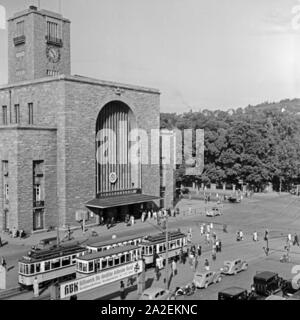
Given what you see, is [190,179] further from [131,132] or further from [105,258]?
[105,258]

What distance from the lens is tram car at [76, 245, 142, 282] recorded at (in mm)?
23434

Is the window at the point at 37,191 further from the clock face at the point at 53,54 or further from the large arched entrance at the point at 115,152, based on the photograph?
the clock face at the point at 53,54

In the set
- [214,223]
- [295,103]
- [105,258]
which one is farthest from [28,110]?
[295,103]

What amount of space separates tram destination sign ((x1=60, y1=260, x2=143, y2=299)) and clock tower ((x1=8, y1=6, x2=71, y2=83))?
31.8 m

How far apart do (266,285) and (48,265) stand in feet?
39.4


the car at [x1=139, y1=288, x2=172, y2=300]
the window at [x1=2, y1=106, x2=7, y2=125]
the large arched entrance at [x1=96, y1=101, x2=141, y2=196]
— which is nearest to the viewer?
the car at [x1=139, y1=288, x2=172, y2=300]

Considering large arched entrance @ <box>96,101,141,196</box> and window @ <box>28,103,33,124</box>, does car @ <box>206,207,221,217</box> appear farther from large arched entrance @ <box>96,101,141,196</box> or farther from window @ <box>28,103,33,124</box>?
window @ <box>28,103,33,124</box>

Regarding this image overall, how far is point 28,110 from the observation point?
154 ft

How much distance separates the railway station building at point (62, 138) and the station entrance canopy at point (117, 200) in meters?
0.10

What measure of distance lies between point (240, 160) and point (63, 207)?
41696mm

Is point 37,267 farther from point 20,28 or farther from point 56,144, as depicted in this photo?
point 20,28

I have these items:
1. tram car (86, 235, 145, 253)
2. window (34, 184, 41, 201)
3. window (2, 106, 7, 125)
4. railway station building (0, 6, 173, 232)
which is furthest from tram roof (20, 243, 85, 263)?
window (2, 106, 7, 125)

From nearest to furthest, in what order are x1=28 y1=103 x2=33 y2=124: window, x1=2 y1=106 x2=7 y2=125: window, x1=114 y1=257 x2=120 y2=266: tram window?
x1=114 y1=257 x2=120 y2=266: tram window, x1=28 y1=103 x2=33 y2=124: window, x1=2 y1=106 x2=7 y2=125: window

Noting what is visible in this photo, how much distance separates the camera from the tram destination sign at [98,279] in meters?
20.1
